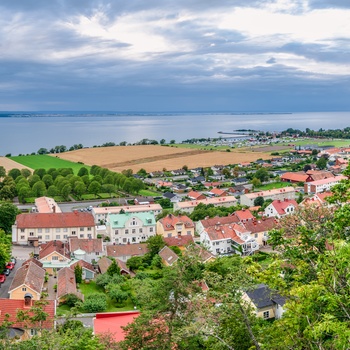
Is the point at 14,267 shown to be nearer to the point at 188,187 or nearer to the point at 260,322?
the point at 260,322

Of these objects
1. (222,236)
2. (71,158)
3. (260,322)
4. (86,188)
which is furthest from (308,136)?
(260,322)

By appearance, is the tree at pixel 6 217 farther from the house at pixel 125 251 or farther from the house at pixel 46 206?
the house at pixel 125 251

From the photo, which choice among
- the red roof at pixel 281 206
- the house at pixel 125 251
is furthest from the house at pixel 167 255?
the red roof at pixel 281 206

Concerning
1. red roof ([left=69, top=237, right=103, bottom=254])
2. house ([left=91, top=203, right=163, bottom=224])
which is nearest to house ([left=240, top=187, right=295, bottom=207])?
house ([left=91, top=203, right=163, bottom=224])

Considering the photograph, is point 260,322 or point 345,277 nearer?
point 345,277

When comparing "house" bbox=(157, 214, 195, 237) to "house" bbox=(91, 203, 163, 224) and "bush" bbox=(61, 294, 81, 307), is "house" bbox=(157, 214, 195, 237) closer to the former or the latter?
"house" bbox=(91, 203, 163, 224)

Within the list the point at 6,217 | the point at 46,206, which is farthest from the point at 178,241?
the point at 46,206
